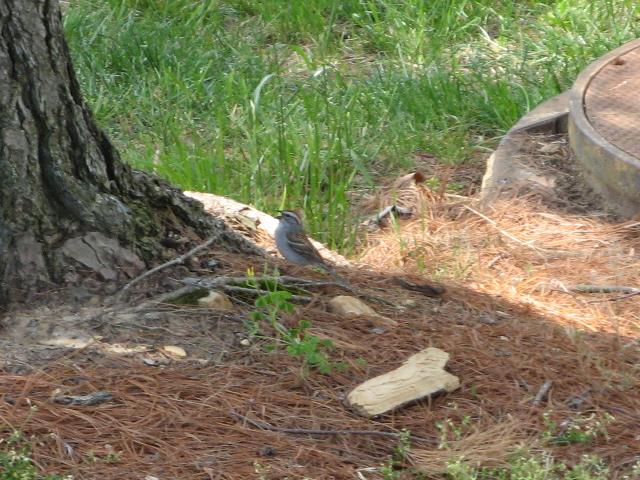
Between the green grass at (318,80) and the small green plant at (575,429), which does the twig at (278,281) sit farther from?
the green grass at (318,80)

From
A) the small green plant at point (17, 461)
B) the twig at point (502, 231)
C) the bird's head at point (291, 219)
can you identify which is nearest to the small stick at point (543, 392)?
the small green plant at point (17, 461)

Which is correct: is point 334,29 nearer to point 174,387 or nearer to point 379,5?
point 379,5

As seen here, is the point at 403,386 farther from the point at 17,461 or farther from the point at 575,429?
the point at 17,461

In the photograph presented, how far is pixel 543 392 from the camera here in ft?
11.9

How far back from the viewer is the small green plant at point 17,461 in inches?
119

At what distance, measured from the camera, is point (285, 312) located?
12.7 ft

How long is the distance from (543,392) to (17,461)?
1.60 meters

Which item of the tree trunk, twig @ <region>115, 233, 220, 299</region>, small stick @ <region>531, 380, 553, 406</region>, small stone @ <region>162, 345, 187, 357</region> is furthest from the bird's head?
small stick @ <region>531, 380, 553, 406</region>

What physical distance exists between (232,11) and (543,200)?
11.3 ft

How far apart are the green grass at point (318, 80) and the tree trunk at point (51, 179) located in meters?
1.77

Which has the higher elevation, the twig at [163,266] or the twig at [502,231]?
the twig at [163,266]

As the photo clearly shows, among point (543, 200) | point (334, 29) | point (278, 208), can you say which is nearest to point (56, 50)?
point (278, 208)

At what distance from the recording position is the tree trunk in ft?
12.0

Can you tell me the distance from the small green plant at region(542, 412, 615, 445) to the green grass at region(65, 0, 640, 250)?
88.9 inches
